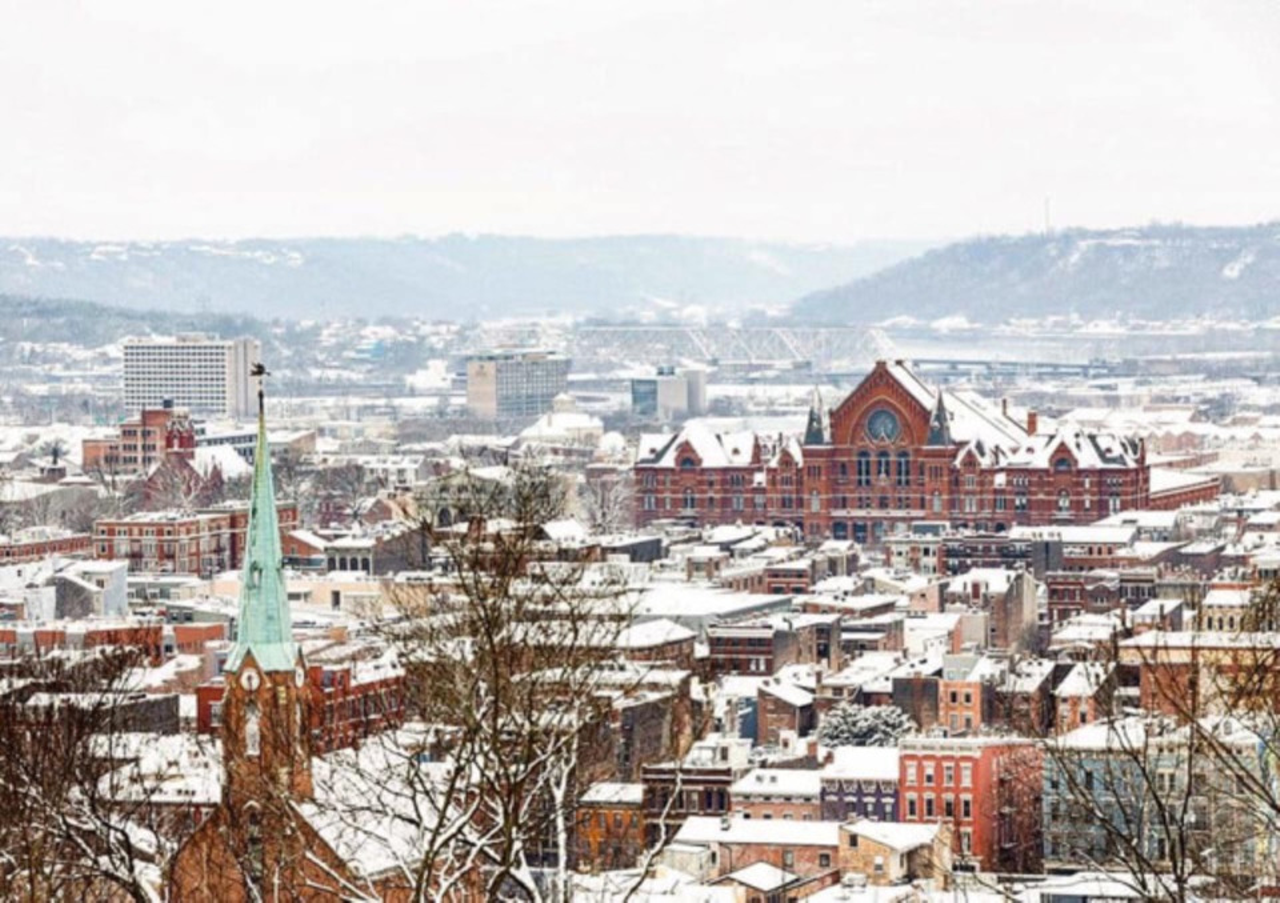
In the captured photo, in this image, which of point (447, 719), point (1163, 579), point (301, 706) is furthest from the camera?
point (1163, 579)

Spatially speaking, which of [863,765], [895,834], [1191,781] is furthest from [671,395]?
[1191,781]

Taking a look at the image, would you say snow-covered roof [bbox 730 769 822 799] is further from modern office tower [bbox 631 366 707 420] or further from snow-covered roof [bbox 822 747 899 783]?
modern office tower [bbox 631 366 707 420]

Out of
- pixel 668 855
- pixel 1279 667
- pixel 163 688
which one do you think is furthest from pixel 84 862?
pixel 163 688

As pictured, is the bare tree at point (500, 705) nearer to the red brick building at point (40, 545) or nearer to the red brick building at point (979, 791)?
the red brick building at point (979, 791)

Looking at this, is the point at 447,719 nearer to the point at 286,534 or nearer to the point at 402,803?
the point at 402,803

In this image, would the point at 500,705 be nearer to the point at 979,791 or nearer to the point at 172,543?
the point at 979,791
